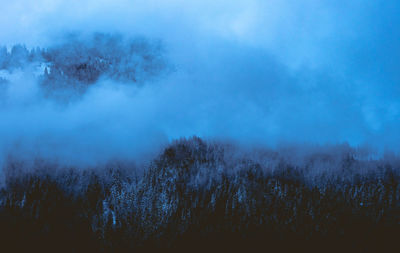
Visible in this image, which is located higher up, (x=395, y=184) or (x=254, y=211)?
(x=395, y=184)

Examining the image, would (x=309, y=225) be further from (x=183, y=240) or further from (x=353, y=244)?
(x=183, y=240)

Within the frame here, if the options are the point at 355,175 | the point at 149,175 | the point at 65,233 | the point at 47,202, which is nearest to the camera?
the point at 65,233

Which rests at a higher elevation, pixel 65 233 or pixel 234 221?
pixel 234 221

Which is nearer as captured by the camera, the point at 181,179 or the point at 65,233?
the point at 65,233

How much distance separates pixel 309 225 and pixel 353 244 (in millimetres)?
8934

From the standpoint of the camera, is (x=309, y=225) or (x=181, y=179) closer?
(x=309, y=225)

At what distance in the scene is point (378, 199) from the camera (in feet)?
249

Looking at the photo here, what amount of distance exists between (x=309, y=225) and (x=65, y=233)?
49.2 m

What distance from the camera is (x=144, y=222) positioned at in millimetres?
74938

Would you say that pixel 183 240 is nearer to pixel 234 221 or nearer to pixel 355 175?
pixel 234 221

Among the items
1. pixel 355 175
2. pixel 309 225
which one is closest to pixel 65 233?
pixel 309 225

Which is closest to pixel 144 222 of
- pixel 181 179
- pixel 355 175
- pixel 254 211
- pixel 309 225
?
pixel 181 179

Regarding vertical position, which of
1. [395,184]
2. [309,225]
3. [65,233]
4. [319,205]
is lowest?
[65,233]

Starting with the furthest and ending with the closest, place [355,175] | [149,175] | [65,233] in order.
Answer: [149,175] → [355,175] → [65,233]
